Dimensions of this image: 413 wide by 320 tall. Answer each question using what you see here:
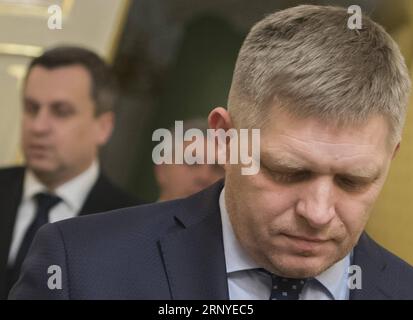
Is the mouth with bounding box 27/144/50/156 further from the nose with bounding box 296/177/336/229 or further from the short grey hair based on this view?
the nose with bounding box 296/177/336/229

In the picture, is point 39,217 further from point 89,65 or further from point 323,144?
point 323,144

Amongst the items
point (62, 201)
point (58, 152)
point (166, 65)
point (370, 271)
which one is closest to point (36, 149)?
point (58, 152)

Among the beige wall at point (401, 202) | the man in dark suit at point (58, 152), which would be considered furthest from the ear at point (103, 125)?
the beige wall at point (401, 202)

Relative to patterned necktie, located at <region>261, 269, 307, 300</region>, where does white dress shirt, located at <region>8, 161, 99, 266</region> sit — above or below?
above

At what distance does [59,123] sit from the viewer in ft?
7.82

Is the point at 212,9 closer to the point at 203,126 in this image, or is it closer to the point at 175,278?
the point at 203,126

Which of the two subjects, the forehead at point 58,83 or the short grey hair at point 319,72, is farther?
the forehead at point 58,83

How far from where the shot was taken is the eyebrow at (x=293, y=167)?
49.5 inches

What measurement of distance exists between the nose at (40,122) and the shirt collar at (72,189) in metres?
0.14

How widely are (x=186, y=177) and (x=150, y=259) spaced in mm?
912

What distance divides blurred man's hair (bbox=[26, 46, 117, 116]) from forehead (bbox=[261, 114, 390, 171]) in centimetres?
129

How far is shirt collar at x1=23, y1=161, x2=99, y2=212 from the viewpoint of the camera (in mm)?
2316

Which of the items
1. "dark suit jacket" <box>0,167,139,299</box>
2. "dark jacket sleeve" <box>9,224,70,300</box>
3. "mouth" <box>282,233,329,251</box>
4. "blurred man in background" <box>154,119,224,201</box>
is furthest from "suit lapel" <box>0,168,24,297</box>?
"mouth" <box>282,233,329,251</box>
